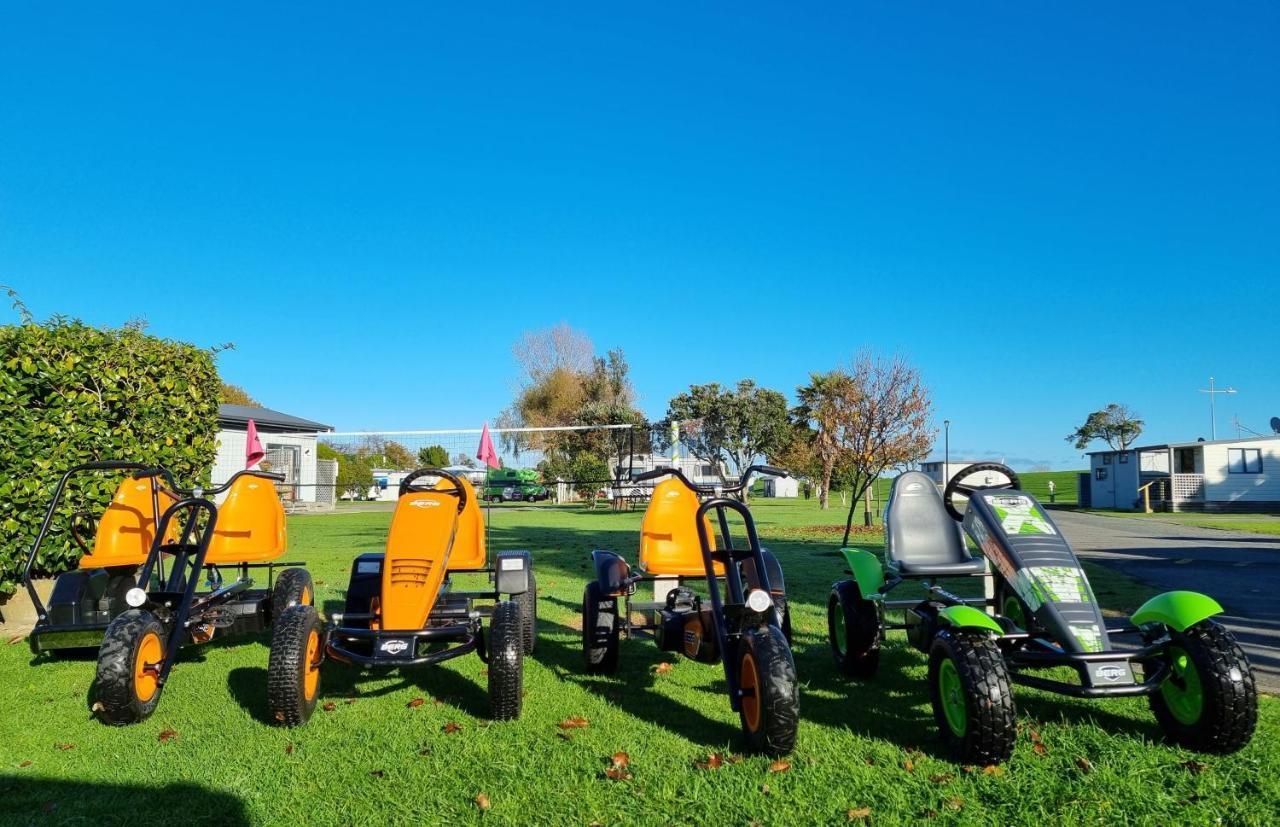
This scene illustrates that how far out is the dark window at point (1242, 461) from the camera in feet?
114

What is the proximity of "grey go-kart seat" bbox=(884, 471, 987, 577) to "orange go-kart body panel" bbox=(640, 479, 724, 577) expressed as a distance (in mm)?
1265

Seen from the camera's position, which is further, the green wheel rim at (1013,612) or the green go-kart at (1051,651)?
the green wheel rim at (1013,612)

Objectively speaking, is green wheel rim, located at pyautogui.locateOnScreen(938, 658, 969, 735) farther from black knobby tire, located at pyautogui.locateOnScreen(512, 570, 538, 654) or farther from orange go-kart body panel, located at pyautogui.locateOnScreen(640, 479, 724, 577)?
black knobby tire, located at pyautogui.locateOnScreen(512, 570, 538, 654)

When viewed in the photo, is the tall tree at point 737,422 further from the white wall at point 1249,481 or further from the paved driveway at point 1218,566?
the paved driveway at point 1218,566

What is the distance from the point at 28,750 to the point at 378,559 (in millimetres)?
2144

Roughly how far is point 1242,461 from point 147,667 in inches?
1612

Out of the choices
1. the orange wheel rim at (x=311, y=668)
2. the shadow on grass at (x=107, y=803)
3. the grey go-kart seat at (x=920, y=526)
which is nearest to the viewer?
the shadow on grass at (x=107, y=803)

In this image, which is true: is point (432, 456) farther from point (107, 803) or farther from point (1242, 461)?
point (1242, 461)

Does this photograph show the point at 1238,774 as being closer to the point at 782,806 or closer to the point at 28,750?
the point at 782,806

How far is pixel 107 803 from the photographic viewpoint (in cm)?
348

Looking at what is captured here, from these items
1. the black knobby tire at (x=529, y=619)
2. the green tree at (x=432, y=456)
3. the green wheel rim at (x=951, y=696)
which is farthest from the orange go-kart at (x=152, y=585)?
the green tree at (x=432, y=456)

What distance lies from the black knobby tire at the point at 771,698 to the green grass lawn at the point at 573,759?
0.11m

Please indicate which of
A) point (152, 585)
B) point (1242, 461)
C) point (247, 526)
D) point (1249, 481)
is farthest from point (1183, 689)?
point (1242, 461)

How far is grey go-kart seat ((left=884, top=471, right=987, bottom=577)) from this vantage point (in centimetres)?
580
